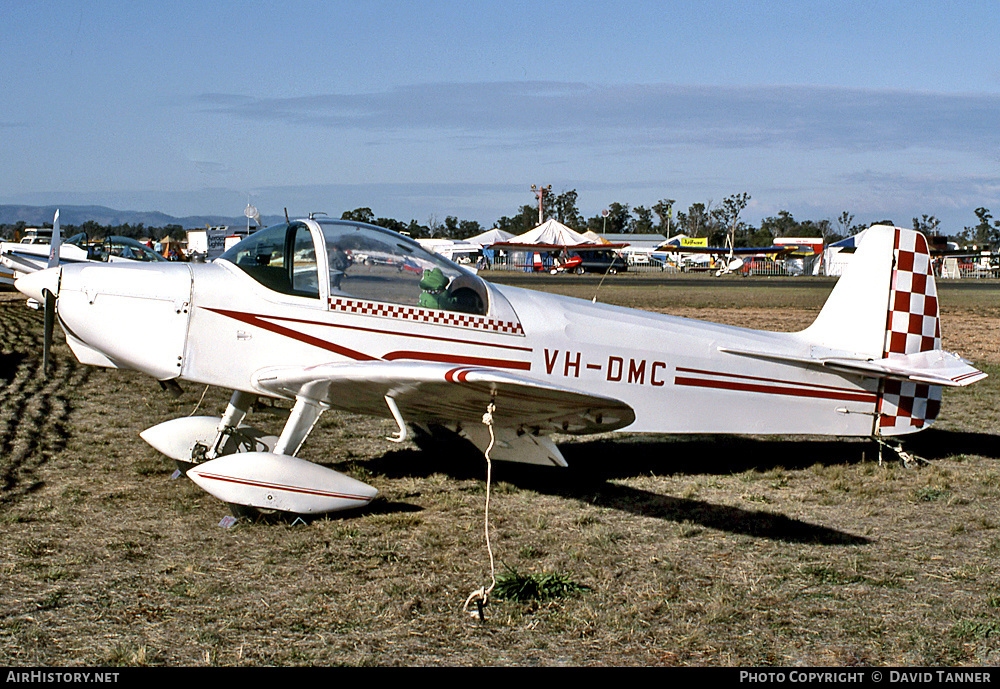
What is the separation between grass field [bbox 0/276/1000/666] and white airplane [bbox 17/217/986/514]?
42 centimetres

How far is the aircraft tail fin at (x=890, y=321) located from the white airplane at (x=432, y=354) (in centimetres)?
2

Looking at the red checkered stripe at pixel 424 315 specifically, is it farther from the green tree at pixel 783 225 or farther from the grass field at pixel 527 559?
the green tree at pixel 783 225

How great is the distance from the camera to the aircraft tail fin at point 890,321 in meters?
6.96

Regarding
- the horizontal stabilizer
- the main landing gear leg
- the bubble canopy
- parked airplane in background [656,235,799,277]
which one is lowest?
the main landing gear leg

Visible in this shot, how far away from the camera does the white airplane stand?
5.30m

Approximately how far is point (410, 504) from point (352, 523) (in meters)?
0.61

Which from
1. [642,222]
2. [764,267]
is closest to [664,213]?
[642,222]

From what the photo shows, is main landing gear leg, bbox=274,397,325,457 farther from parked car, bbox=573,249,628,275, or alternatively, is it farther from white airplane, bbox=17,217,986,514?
parked car, bbox=573,249,628,275

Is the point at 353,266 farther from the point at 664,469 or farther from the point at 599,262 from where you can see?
the point at 599,262

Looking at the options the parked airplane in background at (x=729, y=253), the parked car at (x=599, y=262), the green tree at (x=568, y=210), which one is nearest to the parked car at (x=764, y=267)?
the parked airplane in background at (x=729, y=253)

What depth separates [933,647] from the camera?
12.3 feet

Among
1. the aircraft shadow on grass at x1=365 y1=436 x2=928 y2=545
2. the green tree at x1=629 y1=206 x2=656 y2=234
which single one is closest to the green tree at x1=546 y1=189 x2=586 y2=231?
the green tree at x1=629 y1=206 x2=656 y2=234
